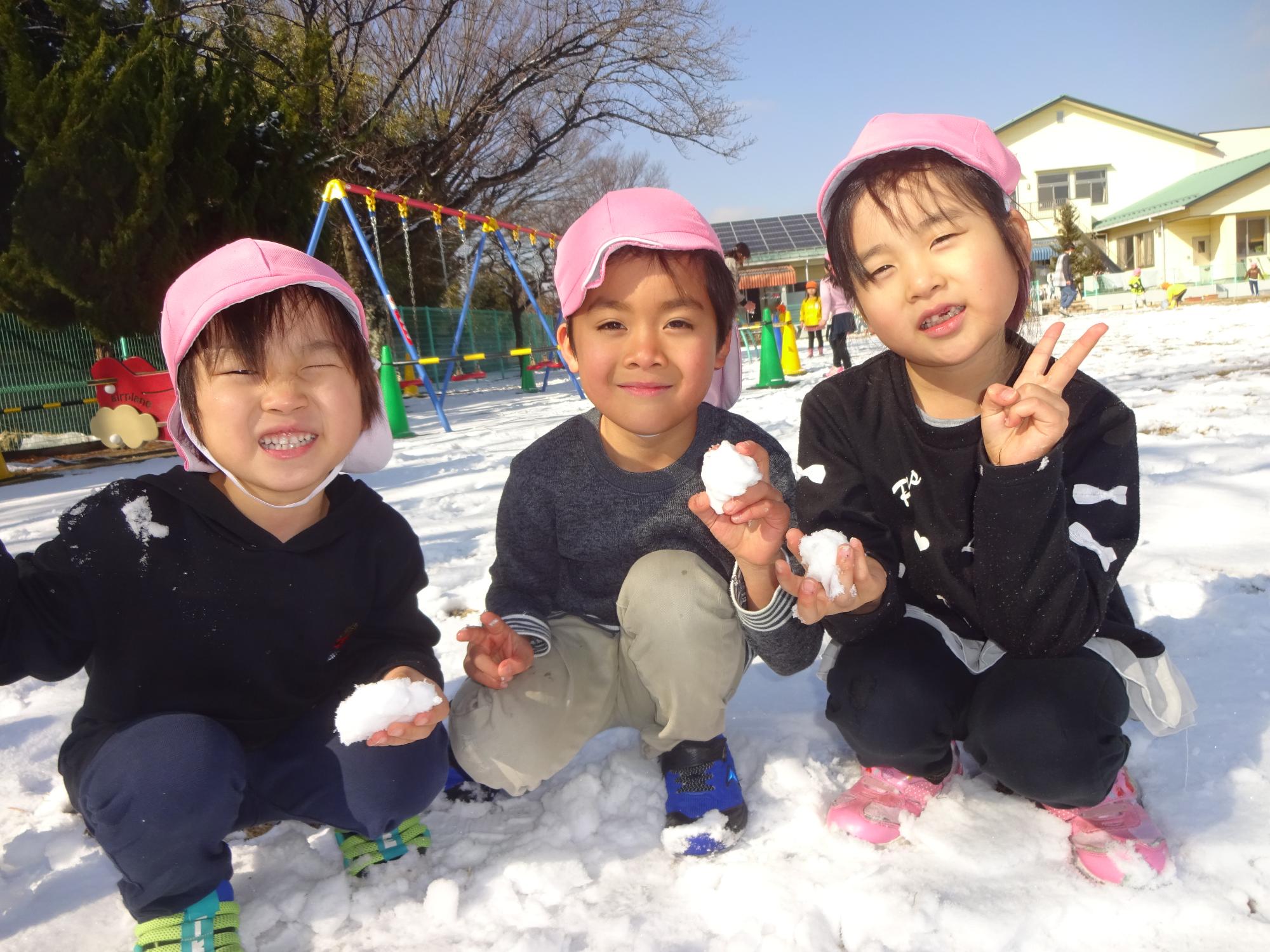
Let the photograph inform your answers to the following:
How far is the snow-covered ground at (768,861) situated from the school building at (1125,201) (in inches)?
1125

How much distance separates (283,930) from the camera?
1325 millimetres

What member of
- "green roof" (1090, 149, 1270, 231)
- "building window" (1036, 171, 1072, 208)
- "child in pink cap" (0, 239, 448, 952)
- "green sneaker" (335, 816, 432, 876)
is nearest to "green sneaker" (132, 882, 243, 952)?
"child in pink cap" (0, 239, 448, 952)

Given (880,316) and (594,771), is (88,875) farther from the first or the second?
(880,316)

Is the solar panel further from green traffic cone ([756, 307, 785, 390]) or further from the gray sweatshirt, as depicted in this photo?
the gray sweatshirt

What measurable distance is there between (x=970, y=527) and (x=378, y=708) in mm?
1059

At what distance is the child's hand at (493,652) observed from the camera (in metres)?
1.52

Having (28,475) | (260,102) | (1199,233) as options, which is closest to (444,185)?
(260,102)

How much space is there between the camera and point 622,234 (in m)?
1.59

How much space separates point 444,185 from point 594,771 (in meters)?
16.8

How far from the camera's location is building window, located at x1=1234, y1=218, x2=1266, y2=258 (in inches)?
1085

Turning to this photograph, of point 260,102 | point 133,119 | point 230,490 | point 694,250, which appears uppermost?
point 260,102

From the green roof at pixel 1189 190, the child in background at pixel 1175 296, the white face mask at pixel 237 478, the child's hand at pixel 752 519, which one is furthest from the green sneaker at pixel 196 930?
the green roof at pixel 1189 190

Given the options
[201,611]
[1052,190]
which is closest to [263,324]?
[201,611]

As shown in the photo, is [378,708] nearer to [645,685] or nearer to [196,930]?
[196,930]
